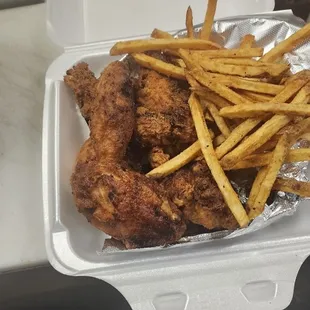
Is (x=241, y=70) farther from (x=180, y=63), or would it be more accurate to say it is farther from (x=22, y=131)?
(x=22, y=131)

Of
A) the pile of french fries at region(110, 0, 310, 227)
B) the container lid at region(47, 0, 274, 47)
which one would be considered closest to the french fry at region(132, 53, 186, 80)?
the pile of french fries at region(110, 0, 310, 227)

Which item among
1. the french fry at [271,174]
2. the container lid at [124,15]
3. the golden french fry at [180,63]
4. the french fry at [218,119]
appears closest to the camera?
the french fry at [271,174]

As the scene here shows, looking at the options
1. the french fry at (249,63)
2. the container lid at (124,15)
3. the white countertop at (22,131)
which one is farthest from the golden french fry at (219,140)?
the container lid at (124,15)

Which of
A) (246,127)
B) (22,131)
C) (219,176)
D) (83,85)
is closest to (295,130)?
(246,127)

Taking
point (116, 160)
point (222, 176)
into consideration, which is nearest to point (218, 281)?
point (222, 176)

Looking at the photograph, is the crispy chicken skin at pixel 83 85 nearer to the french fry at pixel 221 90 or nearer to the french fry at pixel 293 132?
the french fry at pixel 221 90

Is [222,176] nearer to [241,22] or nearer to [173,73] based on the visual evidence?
[173,73]

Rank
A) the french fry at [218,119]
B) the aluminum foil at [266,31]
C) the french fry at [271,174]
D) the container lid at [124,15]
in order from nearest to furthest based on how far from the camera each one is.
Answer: the french fry at [271,174] → the french fry at [218,119] → the aluminum foil at [266,31] → the container lid at [124,15]
